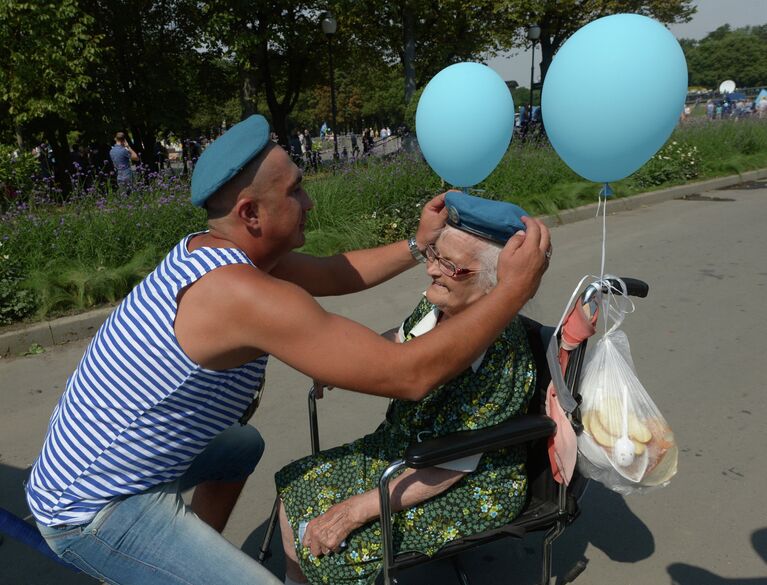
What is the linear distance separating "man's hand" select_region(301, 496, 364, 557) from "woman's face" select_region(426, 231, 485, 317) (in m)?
0.65

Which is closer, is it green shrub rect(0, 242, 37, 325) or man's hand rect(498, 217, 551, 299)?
man's hand rect(498, 217, 551, 299)

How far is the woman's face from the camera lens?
1851mm

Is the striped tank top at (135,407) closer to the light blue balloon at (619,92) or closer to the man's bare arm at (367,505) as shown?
the man's bare arm at (367,505)

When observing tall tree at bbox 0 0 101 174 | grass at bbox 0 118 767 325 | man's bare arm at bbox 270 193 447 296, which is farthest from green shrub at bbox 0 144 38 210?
man's bare arm at bbox 270 193 447 296

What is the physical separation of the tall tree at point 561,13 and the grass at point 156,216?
43.8 feet

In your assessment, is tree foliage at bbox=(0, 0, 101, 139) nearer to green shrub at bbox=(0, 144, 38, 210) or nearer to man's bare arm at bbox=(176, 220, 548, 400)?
green shrub at bbox=(0, 144, 38, 210)

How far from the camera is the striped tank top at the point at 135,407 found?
1.50m

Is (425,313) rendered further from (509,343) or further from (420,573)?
(420,573)

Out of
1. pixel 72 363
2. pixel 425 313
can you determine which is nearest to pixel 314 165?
pixel 72 363

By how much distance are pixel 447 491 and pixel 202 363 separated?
83cm

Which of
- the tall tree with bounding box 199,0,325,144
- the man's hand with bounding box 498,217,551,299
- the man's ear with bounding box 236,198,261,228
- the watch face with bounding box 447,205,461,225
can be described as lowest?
the man's hand with bounding box 498,217,551,299

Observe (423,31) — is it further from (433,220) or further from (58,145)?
(433,220)

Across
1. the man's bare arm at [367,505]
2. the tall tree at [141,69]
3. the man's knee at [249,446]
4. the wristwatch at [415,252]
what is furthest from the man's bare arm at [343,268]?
the tall tree at [141,69]

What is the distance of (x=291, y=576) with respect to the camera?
1954mm
